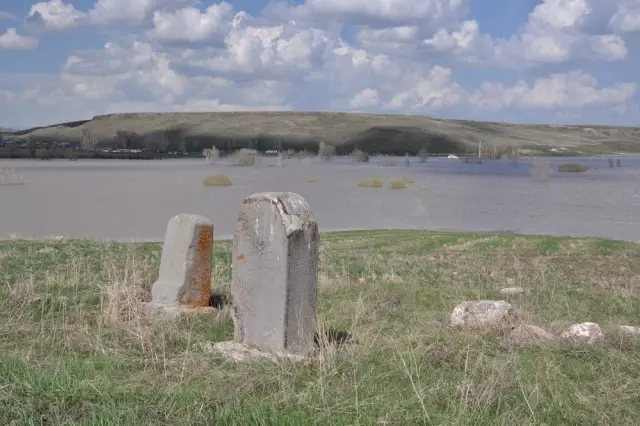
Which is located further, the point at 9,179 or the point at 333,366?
the point at 9,179

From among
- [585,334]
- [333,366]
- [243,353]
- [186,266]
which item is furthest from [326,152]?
[333,366]

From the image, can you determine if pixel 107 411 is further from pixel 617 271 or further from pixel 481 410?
pixel 617 271

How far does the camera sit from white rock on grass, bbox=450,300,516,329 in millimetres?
8773

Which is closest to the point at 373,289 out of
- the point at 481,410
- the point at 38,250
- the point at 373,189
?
the point at 481,410

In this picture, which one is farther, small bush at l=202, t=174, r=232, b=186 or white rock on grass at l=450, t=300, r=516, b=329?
small bush at l=202, t=174, r=232, b=186

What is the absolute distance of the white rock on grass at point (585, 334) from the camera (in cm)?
809

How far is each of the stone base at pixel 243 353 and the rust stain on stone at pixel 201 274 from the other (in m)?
2.56

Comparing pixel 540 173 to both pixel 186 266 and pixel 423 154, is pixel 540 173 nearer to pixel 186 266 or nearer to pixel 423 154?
pixel 186 266

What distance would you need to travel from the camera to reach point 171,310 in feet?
31.8

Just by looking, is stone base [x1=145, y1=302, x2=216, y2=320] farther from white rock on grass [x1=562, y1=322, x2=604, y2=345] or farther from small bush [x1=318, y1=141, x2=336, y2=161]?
small bush [x1=318, y1=141, x2=336, y2=161]

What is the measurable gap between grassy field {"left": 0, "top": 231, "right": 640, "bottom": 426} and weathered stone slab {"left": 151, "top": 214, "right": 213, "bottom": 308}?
16.4 inches

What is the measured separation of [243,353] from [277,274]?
0.84 metres

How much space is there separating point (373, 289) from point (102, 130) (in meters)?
171

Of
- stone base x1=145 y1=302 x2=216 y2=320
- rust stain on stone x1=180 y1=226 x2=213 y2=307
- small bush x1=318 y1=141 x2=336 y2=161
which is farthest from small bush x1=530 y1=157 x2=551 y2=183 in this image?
stone base x1=145 y1=302 x2=216 y2=320
